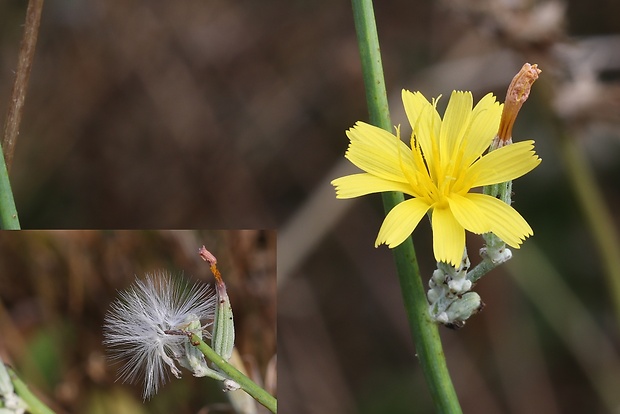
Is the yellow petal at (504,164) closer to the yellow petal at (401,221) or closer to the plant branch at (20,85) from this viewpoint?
the yellow petal at (401,221)

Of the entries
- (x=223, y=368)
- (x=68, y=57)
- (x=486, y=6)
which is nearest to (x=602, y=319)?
(x=486, y=6)

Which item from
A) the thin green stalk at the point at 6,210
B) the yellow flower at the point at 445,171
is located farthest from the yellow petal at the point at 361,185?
the thin green stalk at the point at 6,210

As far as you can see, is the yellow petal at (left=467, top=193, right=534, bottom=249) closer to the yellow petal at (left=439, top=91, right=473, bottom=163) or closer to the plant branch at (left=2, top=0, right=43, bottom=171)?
the yellow petal at (left=439, top=91, right=473, bottom=163)

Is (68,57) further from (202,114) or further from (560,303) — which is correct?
(560,303)

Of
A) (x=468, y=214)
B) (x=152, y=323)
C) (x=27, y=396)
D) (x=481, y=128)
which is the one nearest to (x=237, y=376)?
(x=152, y=323)

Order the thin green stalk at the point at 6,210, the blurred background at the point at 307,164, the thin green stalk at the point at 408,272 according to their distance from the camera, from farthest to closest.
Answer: the blurred background at the point at 307,164, the thin green stalk at the point at 408,272, the thin green stalk at the point at 6,210

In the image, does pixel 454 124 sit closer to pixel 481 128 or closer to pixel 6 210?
pixel 481 128
